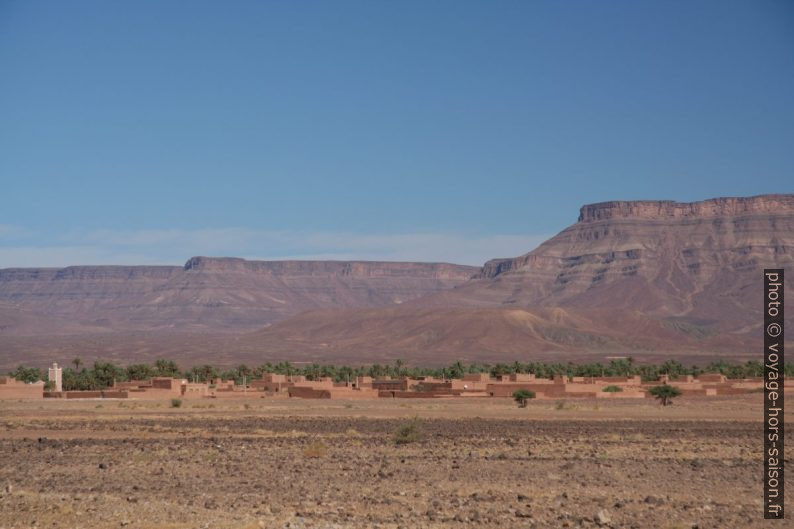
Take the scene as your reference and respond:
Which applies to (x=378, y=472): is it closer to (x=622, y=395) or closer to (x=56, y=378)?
(x=622, y=395)

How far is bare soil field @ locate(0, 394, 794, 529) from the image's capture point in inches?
718

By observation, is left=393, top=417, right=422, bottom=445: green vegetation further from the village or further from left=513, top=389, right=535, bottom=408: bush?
the village

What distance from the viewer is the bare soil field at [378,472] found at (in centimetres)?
1823

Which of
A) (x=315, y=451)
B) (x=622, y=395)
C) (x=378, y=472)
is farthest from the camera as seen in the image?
(x=622, y=395)

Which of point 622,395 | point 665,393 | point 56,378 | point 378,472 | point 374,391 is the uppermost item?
point 665,393

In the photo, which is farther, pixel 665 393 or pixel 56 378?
pixel 56 378

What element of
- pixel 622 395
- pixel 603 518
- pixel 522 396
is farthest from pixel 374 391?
pixel 603 518

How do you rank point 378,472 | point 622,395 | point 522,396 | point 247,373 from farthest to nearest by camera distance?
point 247,373 → point 622,395 → point 522,396 → point 378,472

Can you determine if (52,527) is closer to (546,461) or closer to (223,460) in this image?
(223,460)

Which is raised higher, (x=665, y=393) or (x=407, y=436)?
(x=665, y=393)

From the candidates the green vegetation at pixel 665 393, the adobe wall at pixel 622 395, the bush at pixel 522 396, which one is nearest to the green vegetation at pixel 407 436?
the bush at pixel 522 396

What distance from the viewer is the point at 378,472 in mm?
24375

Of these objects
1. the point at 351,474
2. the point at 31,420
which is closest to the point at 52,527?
the point at 351,474

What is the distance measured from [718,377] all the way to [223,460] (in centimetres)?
6054
